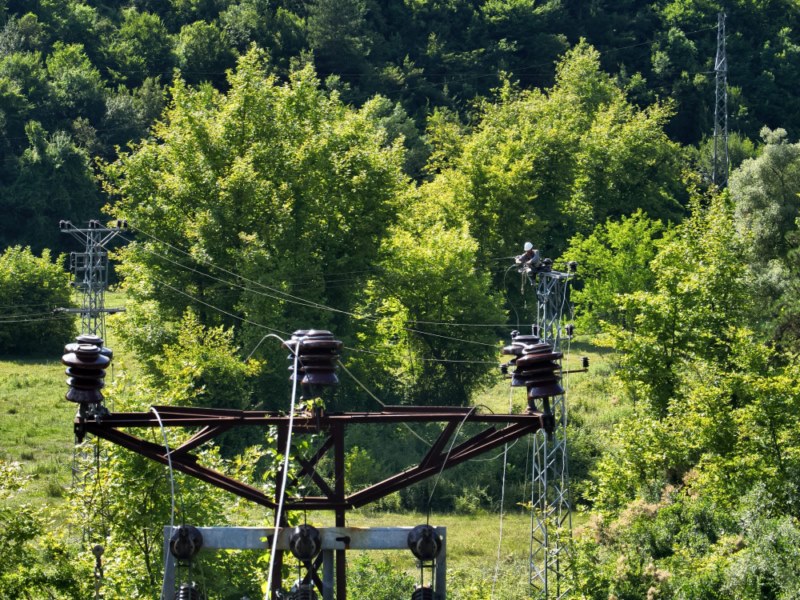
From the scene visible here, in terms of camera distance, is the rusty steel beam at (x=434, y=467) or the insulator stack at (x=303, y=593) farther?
the rusty steel beam at (x=434, y=467)

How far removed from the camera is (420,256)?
200 feet

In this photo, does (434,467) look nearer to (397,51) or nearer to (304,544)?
(304,544)

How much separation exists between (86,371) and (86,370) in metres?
0.01

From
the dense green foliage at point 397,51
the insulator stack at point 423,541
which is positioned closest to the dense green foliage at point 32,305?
the dense green foliage at point 397,51

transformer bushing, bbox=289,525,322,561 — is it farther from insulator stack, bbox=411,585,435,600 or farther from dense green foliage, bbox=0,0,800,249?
dense green foliage, bbox=0,0,800,249

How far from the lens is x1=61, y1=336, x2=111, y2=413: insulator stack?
492 inches

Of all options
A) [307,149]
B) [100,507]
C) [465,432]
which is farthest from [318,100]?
[100,507]

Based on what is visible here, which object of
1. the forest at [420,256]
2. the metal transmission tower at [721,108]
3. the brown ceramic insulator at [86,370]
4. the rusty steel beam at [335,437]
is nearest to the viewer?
the brown ceramic insulator at [86,370]

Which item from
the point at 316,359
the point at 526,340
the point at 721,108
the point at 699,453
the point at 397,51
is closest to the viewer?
the point at 316,359

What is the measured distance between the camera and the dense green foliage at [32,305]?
71312mm

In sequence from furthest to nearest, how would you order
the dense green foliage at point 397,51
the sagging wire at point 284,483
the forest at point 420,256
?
the dense green foliage at point 397,51 < the forest at point 420,256 < the sagging wire at point 284,483

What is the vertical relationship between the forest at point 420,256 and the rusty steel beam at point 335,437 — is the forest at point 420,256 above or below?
above

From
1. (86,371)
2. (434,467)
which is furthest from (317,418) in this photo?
(86,371)

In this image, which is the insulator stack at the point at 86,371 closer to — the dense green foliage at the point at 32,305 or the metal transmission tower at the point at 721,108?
the dense green foliage at the point at 32,305
